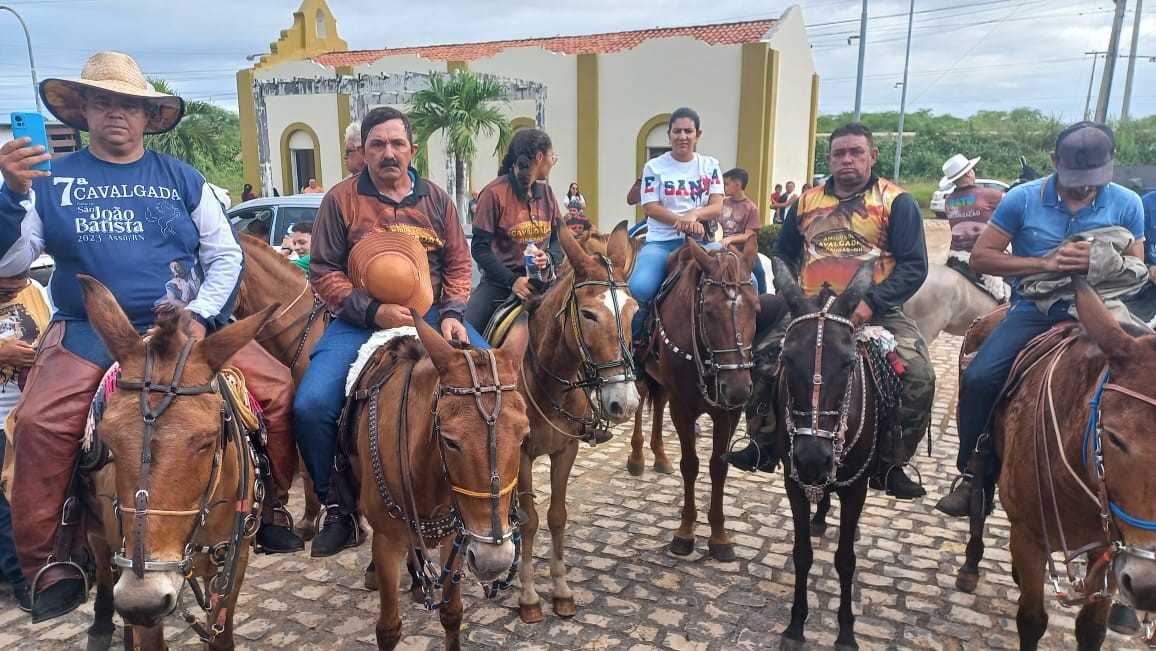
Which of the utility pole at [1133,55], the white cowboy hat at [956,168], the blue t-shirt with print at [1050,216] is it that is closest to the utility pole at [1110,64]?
the utility pole at [1133,55]

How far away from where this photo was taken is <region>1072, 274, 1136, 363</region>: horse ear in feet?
8.67

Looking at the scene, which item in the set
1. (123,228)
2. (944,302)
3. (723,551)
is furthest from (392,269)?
(944,302)

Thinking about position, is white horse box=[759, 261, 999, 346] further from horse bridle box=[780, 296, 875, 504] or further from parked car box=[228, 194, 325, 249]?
parked car box=[228, 194, 325, 249]

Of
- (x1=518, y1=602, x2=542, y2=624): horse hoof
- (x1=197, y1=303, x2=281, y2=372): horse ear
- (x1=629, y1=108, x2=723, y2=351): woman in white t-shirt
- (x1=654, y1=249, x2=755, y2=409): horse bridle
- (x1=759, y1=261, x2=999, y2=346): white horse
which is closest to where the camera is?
(x1=197, y1=303, x2=281, y2=372): horse ear

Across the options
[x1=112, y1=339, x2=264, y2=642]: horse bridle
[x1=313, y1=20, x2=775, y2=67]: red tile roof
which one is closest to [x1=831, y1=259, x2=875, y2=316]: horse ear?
[x1=112, y1=339, x2=264, y2=642]: horse bridle

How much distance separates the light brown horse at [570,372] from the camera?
4031 mm

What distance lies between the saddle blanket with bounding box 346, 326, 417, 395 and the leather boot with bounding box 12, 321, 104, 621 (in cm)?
110

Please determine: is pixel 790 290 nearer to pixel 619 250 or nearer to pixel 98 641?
pixel 619 250

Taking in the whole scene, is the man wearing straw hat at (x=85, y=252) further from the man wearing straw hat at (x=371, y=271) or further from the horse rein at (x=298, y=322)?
the horse rein at (x=298, y=322)

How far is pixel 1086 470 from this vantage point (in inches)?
114

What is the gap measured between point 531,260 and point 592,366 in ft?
5.27

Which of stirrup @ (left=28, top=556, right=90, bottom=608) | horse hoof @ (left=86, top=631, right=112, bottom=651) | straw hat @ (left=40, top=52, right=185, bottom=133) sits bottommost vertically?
horse hoof @ (left=86, top=631, right=112, bottom=651)

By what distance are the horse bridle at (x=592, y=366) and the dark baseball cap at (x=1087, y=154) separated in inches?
99.5

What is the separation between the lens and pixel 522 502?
460 cm
